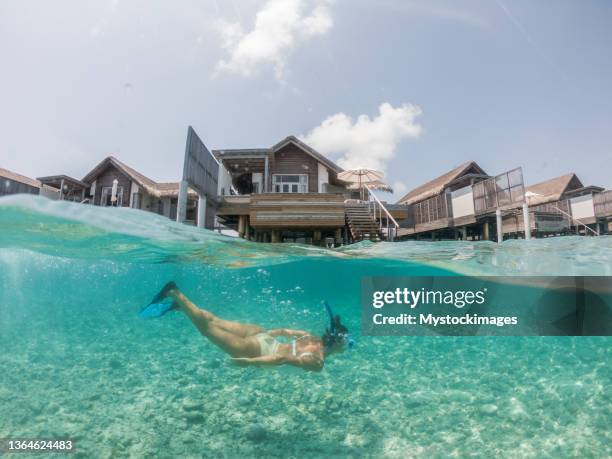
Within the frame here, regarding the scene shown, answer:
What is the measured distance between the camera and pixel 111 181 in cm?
2197

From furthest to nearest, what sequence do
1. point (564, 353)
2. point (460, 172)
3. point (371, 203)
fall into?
1. point (460, 172)
2. point (371, 203)
3. point (564, 353)

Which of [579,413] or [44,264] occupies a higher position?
[44,264]

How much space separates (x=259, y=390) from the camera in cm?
918

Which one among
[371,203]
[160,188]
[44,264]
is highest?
[160,188]

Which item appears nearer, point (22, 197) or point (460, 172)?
point (22, 197)

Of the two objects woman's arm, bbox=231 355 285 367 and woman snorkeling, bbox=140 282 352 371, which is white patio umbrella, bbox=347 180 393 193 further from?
woman's arm, bbox=231 355 285 367

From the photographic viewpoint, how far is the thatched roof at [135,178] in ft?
68.1

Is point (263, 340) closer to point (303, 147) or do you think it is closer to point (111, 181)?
point (303, 147)

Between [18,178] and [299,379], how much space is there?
21.4 metres

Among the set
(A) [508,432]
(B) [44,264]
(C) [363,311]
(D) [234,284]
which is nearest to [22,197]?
(C) [363,311]

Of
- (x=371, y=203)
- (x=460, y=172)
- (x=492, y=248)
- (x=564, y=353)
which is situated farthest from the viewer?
(x=460, y=172)

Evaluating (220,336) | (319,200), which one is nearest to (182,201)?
(220,336)

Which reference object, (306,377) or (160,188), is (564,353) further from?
(160,188)

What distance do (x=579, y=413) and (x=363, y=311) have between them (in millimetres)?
6303
